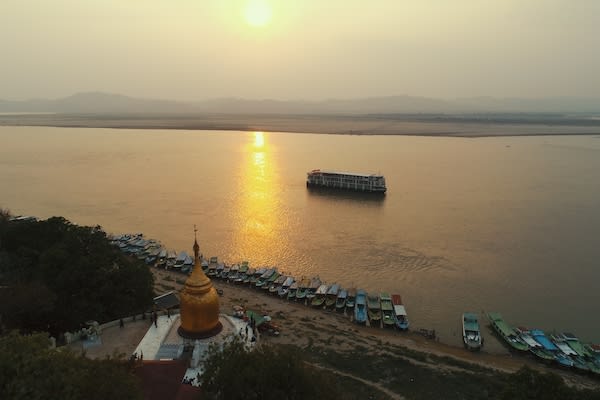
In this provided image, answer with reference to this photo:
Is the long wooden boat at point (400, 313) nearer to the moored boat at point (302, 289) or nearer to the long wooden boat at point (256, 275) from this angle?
the moored boat at point (302, 289)

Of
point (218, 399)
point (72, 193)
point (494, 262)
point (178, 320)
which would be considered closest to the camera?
point (218, 399)

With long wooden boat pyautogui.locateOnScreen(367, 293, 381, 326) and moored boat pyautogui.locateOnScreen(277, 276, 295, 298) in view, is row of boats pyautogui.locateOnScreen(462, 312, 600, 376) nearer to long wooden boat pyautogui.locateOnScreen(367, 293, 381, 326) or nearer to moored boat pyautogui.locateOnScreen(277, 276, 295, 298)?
long wooden boat pyautogui.locateOnScreen(367, 293, 381, 326)

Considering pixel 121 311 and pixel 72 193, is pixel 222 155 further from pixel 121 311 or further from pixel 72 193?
pixel 121 311

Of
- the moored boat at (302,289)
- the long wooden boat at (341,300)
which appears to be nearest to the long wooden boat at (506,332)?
the long wooden boat at (341,300)

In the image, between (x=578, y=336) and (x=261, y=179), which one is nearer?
(x=578, y=336)

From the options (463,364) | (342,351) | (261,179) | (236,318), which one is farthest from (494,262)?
(261,179)

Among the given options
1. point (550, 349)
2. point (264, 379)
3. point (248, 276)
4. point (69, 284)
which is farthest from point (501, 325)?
point (69, 284)

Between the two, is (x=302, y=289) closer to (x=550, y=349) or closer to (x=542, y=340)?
(x=542, y=340)
